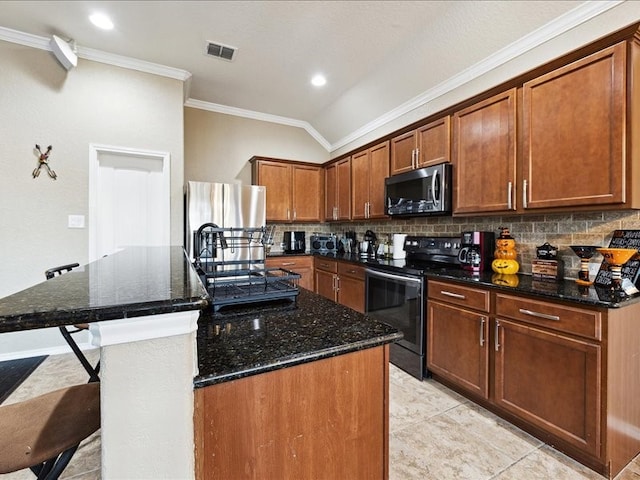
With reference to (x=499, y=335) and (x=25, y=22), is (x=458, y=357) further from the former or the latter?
(x=25, y=22)

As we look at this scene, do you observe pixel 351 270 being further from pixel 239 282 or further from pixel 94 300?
pixel 94 300

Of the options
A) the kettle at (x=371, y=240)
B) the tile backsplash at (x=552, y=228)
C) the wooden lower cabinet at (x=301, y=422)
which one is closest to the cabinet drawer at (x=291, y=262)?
the kettle at (x=371, y=240)

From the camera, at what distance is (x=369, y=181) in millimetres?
3717

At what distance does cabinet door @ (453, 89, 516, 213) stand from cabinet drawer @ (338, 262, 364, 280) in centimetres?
119

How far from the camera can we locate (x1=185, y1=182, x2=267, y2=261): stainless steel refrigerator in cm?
339

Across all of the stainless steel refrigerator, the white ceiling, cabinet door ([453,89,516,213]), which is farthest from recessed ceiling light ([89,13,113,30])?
cabinet door ([453,89,516,213])

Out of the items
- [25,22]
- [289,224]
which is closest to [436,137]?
[289,224]

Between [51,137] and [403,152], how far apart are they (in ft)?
11.7

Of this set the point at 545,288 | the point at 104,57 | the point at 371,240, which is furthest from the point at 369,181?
the point at 104,57

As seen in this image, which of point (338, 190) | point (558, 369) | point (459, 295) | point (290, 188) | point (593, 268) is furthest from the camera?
point (290, 188)

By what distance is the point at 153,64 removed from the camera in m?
3.27

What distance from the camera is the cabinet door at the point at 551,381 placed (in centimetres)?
152

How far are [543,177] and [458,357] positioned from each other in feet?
4.56

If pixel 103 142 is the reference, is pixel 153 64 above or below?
above
